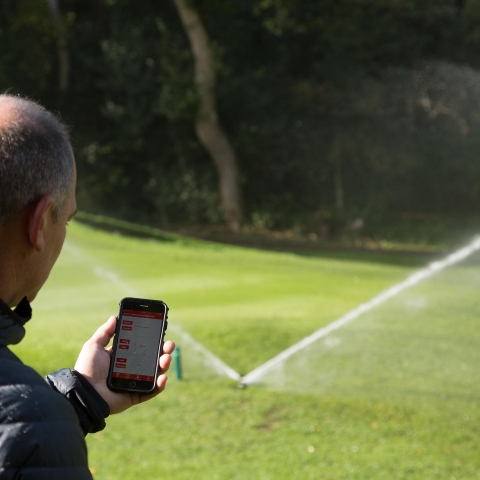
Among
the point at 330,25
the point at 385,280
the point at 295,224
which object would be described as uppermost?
the point at 330,25

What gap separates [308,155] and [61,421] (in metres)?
21.7

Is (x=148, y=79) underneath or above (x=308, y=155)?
above

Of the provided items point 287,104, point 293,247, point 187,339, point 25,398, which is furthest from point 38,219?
point 287,104

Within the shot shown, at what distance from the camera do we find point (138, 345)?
2125 millimetres

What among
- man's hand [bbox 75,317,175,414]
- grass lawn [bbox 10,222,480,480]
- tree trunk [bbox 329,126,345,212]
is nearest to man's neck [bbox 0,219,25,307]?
man's hand [bbox 75,317,175,414]

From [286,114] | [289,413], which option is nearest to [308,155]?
[286,114]

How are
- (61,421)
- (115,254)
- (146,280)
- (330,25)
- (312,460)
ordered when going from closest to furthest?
(61,421), (312,460), (146,280), (115,254), (330,25)

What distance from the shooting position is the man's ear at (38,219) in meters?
1.27

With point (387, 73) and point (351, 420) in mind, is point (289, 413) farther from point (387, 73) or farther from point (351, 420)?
point (387, 73)

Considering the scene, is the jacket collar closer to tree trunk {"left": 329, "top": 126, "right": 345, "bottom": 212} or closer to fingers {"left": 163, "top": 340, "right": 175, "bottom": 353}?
fingers {"left": 163, "top": 340, "right": 175, "bottom": 353}

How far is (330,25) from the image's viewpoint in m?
21.6

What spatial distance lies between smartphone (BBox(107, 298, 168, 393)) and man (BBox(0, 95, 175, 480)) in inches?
22.5

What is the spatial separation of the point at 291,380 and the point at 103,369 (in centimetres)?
443

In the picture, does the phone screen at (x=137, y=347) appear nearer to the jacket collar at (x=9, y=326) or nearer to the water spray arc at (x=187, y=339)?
the jacket collar at (x=9, y=326)
